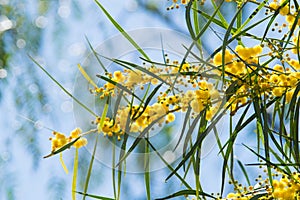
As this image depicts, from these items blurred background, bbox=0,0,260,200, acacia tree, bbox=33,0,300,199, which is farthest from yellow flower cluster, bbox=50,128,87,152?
blurred background, bbox=0,0,260,200

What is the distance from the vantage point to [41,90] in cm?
158

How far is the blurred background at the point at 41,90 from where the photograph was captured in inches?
60.0

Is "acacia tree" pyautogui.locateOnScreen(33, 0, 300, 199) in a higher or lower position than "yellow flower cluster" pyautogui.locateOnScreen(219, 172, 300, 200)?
higher

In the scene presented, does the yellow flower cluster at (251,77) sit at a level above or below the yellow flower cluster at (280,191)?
above

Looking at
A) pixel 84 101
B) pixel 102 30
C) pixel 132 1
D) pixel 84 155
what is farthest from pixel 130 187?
pixel 84 101

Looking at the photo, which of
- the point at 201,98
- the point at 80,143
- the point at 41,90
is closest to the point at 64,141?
the point at 80,143

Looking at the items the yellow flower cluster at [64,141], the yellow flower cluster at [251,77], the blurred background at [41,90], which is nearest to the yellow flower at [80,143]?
the yellow flower cluster at [64,141]

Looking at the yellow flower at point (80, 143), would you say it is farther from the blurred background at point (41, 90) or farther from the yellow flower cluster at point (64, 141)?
the blurred background at point (41, 90)

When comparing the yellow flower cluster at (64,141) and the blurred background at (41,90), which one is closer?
the yellow flower cluster at (64,141)

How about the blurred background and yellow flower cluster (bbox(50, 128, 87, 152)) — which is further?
the blurred background

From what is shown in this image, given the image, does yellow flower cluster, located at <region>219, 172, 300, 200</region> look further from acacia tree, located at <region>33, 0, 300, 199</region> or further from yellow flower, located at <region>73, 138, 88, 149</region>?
yellow flower, located at <region>73, 138, 88, 149</region>

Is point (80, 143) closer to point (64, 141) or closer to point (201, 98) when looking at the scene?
point (64, 141)

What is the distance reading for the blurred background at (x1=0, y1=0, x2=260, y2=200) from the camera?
1524mm

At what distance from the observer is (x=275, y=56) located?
1.91 feet
